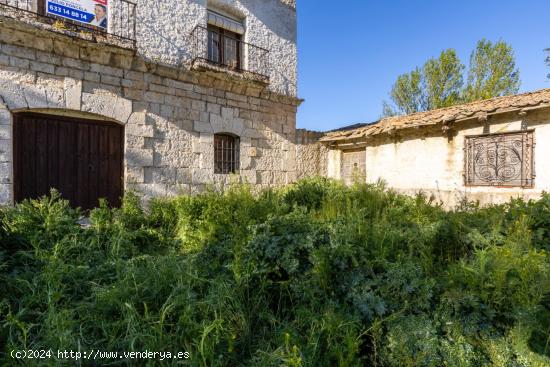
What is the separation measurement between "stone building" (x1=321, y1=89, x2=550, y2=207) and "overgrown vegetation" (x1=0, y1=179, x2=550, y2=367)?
2.38m

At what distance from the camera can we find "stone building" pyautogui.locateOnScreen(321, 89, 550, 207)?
17.3 feet

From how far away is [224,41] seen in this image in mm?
7238

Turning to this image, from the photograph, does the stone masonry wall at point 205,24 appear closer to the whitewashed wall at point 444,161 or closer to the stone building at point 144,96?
the stone building at point 144,96

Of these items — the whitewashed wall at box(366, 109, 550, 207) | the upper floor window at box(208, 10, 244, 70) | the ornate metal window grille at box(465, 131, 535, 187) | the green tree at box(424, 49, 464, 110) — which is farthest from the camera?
the green tree at box(424, 49, 464, 110)

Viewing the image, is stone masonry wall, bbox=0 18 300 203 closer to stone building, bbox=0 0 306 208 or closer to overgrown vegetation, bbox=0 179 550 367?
stone building, bbox=0 0 306 208

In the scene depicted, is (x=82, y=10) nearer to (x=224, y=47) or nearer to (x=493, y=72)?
(x=224, y=47)

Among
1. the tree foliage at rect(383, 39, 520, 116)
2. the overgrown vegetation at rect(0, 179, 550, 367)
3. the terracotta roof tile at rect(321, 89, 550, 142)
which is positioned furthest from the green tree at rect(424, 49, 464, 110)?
the overgrown vegetation at rect(0, 179, 550, 367)

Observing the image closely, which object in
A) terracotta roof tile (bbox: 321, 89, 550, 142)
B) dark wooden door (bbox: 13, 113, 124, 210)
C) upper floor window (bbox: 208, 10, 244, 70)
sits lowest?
dark wooden door (bbox: 13, 113, 124, 210)

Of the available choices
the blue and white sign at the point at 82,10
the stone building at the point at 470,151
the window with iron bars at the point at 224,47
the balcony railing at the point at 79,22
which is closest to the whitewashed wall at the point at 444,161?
the stone building at the point at 470,151

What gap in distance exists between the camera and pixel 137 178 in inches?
229

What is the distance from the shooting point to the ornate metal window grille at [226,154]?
7.08m

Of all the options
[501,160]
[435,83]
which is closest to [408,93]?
[435,83]

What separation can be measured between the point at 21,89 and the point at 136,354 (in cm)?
504

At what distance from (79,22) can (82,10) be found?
0.72 ft
